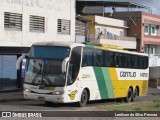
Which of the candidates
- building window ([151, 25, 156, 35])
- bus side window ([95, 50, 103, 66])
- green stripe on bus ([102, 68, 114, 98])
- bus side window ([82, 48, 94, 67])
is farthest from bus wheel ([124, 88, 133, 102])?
building window ([151, 25, 156, 35])

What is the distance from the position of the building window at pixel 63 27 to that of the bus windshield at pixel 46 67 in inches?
571

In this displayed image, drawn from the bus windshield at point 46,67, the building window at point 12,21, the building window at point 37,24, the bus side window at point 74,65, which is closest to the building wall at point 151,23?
the building window at point 37,24

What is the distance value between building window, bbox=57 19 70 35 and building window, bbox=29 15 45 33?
6.31 feet

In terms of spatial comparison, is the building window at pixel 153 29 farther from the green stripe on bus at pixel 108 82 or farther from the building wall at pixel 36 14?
the green stripe on bus at pixel 108 82

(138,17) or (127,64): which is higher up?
(138,17)

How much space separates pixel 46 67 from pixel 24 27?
463 inches

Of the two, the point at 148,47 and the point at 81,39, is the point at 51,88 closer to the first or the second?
the point at 81,39

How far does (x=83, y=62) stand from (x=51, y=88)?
217cm

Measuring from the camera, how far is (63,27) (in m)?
37.9

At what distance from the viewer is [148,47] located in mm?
66250

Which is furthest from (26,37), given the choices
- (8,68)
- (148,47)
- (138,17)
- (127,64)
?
(148,47)

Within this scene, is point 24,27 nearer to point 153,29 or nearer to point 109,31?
point 109,31

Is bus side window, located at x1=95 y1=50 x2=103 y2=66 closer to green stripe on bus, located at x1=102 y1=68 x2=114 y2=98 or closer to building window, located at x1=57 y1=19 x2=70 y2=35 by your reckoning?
green stripe on bus, located at x1=102 y1=68 x2=114 y2=98

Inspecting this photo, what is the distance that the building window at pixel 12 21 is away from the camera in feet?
106
